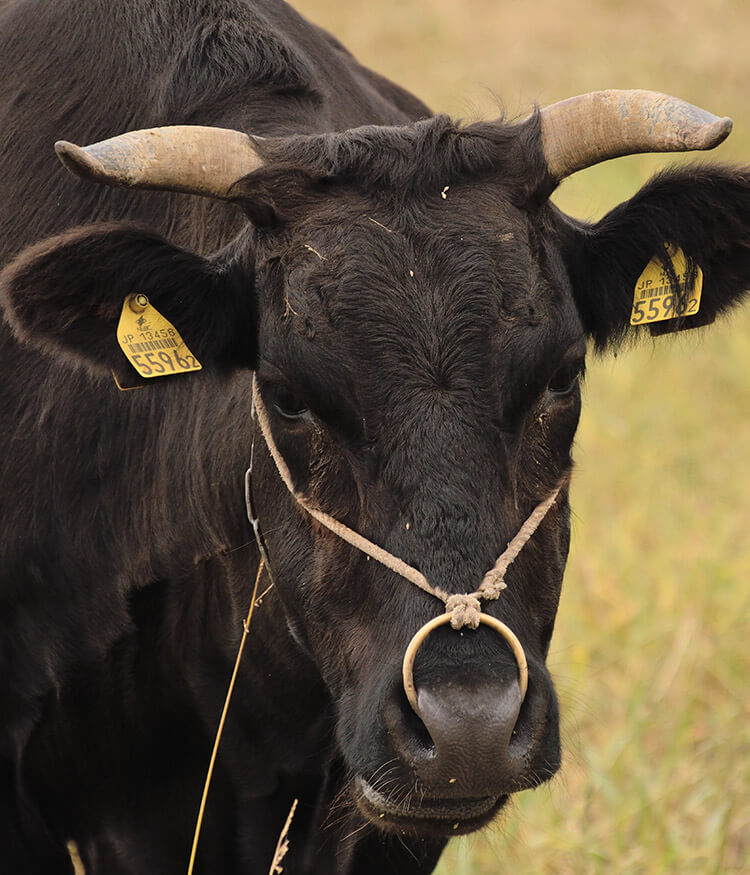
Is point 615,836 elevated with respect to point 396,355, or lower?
lower

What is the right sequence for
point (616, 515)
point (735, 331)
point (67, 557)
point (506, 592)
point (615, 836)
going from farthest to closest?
point (735, 331)
point (616, 515)
point (615, 836)
point (67, 557)
point (506, 592)

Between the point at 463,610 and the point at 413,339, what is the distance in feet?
2.15

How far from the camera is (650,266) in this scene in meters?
3.87

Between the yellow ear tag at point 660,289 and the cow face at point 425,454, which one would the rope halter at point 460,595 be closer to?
the cow face at point 425,454

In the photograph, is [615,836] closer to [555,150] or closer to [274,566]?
[274,566]

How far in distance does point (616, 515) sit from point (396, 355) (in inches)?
207

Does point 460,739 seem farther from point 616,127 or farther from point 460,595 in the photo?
point 616,127

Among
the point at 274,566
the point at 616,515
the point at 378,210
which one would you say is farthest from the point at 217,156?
the point at 616,515

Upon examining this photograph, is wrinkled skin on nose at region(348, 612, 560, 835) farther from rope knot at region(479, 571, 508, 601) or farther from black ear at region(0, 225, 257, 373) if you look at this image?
black ear at region(0, 225, 257, 373)

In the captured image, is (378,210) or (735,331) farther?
(735,331)

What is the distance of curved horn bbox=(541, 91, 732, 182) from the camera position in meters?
3.54

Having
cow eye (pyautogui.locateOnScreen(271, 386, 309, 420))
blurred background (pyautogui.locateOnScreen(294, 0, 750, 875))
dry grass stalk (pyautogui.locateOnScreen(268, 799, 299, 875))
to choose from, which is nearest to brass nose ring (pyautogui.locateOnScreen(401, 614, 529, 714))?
cow eye (pyautogui.locateOnScreen(271, 386, 309, 420))

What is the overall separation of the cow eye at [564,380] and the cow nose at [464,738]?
32.1 inches

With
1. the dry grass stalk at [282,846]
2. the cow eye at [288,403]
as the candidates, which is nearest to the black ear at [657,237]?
the cow eye at [288,403]
